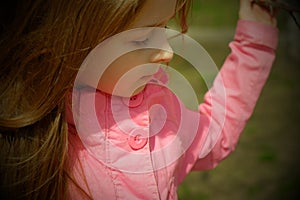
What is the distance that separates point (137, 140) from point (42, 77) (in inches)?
6.0

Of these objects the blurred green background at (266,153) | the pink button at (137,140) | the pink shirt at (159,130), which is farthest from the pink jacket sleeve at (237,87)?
the blurred green background at (266,153)

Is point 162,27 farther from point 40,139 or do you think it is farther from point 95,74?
point 40,139

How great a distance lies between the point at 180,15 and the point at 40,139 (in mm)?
256

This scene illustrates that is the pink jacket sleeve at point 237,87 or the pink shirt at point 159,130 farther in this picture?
the pink jacket sleeve at point 237,87

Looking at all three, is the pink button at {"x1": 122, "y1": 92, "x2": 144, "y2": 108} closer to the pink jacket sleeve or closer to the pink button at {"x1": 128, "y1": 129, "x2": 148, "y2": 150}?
the pink button at {"x1": 128, "y1": 129, "x2": 148, "y2": 150}

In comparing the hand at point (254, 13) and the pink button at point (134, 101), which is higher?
the hand at point (254, 13)

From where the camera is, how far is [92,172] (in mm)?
698

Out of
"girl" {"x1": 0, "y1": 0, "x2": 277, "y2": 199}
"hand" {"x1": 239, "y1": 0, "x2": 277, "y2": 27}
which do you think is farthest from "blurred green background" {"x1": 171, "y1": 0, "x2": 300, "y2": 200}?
"girl" {"x1": 0, "y1": 0, "x2": 277, "y2": 199}

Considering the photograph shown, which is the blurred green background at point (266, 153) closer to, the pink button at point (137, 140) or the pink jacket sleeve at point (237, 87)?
the pink jacket sleeve at point (237, 87)

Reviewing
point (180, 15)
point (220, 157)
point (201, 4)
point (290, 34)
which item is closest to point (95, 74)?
point (180, 15)

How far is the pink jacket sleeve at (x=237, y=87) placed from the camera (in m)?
0.80

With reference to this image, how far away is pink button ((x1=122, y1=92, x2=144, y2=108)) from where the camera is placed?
713 millimetres

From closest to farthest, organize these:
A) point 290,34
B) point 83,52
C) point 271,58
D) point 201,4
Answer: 1. point 83,52
2. point 271,58
3. point 290,34
4. point 201,4

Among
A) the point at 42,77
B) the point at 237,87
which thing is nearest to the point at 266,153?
the point at 237,87
